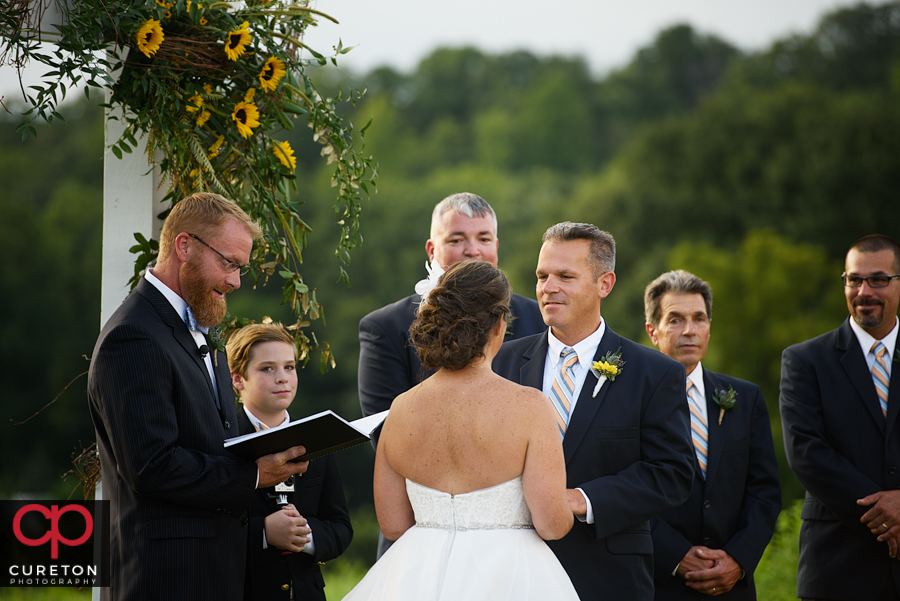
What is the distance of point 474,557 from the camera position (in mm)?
3102

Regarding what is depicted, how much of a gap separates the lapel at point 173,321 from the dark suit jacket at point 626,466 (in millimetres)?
1517

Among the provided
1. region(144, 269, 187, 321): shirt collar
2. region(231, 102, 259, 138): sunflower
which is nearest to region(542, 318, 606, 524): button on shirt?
region(144, 269, 187, 321): shirt collar

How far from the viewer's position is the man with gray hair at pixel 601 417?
361cm

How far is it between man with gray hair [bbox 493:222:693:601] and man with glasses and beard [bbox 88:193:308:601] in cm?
119

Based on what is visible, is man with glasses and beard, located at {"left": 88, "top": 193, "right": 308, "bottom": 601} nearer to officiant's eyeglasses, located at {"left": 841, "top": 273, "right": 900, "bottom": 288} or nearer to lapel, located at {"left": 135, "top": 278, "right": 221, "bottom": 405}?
lapel, located at {"left": 135, "top": 278, "right": 221, "bottom": 405}

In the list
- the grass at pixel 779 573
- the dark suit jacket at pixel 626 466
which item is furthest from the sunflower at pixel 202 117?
the grass at pixel 779 573

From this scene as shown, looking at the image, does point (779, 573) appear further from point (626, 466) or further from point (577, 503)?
point (577, 503)

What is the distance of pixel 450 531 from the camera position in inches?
125

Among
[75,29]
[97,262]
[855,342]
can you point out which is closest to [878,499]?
[855,342]

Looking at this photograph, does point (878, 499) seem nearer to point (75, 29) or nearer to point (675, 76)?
point (75, 29)

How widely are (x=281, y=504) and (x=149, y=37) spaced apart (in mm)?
2249

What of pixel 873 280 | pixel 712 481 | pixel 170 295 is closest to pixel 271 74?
pixel 170 295

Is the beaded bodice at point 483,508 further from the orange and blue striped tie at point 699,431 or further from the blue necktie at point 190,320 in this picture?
the orange and blue striped tie at point 699,431

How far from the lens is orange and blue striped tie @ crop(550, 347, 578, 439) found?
153 inches
